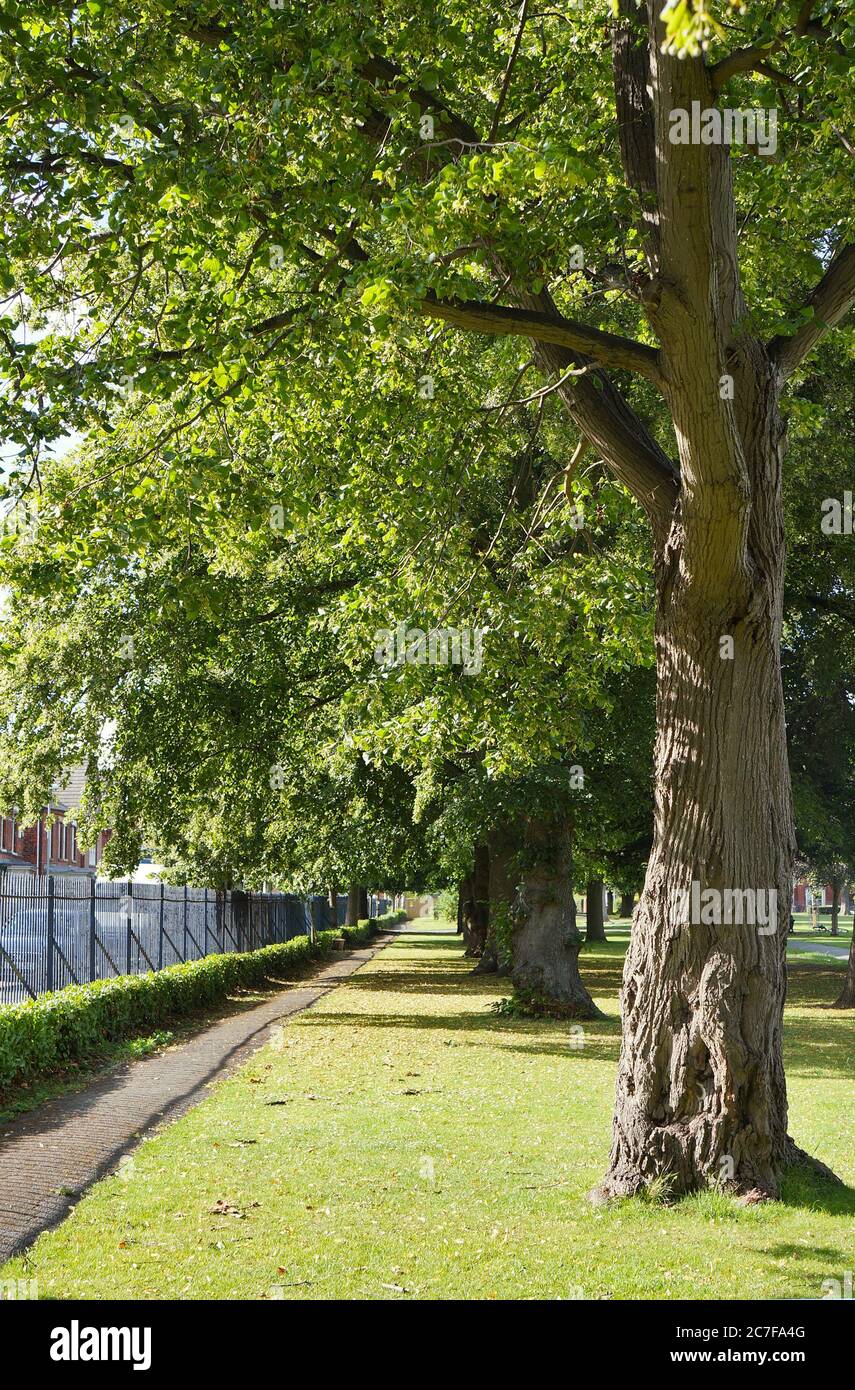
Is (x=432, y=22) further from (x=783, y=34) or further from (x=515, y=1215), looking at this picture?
(x=515, y=1215)

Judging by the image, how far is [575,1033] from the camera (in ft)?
61.9

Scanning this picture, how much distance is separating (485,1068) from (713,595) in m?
8.97

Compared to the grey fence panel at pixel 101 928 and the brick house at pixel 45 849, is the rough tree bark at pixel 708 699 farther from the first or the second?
the brick house at pixel 45 849

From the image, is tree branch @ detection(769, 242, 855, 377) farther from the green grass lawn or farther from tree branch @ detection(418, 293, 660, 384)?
the green grass lawn

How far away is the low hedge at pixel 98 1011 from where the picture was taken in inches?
503

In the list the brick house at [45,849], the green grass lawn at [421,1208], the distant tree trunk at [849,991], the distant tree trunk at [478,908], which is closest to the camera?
the green grass lawn at [421,1208]

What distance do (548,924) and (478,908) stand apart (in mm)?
20438

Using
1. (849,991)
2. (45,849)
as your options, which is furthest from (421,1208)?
(45,849)

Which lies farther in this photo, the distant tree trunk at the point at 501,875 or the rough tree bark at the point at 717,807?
the distant tree trunk at the point at 501,875

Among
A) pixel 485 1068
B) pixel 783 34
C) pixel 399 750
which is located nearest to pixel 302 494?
pixel 399 750

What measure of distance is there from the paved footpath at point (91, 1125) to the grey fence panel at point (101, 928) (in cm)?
183

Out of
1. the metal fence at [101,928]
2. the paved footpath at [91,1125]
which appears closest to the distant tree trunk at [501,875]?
the paved footpath at [91,1125]

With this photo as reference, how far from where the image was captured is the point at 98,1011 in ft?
50.9

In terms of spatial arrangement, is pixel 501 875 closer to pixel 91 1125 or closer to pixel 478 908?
pixel 478 908
